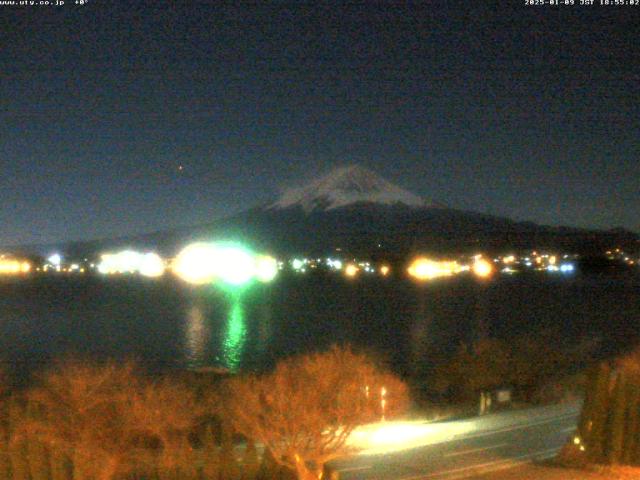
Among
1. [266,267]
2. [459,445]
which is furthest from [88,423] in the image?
[266,267]

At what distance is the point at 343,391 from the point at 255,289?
202 ft

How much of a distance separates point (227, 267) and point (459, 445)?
3091 inches

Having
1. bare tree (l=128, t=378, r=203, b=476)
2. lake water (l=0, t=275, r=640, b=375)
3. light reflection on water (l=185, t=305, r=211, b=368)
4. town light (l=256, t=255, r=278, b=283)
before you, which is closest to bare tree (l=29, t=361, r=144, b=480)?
bare tree (l=128, t=378, r=203, b=476)

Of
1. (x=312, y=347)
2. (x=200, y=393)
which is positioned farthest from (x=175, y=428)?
(x=312, y=347)

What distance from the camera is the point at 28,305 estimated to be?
169 feet

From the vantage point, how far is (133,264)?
97875 millimetres

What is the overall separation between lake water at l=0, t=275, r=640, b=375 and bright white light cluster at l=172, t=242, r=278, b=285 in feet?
50.1

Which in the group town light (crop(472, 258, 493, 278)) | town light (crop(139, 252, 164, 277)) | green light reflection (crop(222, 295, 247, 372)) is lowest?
green light reflection (crop(222, 295, 247, 372))

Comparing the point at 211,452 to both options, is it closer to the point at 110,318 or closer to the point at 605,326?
the point at 605,326

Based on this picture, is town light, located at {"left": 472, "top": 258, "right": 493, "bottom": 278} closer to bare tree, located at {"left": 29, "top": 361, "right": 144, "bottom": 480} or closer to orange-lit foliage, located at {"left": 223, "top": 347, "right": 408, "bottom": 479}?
bare tree, located at {"left": 29, "top": 361, "right": 144, "bottom": 480}

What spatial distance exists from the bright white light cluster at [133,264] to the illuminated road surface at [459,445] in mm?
84154

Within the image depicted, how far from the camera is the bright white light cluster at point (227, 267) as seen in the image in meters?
88.0

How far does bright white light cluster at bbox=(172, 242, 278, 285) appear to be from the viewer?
289 feet

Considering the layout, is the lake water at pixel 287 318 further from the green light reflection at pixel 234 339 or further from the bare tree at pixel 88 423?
the bare tree at pixel 88 423
